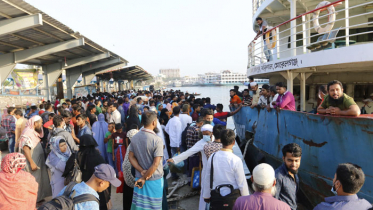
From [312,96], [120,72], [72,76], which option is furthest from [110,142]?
[120,72]

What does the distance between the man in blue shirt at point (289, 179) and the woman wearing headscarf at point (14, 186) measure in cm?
254

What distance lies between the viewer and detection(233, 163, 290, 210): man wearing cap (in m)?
2.15

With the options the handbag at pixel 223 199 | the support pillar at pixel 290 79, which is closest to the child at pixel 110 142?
Result: the handbag at pixel 223 199

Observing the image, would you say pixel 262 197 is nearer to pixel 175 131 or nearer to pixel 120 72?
pixel 175 131

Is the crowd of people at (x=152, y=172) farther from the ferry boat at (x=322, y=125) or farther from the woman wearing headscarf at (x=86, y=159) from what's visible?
the ferry boat at (x=322, y=125)

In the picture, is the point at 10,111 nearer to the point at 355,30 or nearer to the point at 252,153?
the point at 252,153

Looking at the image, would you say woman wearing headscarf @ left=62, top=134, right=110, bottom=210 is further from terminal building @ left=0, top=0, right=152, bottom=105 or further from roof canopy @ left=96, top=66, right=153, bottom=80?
roof canopy @ left=96, top=66, right=153, bottom=80

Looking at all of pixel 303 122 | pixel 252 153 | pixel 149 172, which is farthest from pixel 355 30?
pixel 149 172

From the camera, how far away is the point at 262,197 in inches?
87.0

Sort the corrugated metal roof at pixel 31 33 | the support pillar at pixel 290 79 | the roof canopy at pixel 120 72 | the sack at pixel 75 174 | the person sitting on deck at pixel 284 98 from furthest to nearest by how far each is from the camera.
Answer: the roof canopy at pixel 120 72 < the corrugated metal roof at pixel 31 33 < the support pillar at pixel 290 79 < the person sitting on deck at pixel 284 98 < the sack at pixel 75 174

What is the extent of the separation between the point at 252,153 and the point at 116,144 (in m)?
3.85

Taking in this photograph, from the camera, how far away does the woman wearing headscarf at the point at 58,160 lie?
13.9ft

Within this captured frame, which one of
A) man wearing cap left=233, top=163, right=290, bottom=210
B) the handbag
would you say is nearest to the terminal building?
the handbag

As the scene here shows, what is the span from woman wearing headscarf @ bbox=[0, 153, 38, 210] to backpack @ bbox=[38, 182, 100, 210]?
2.63 ft
